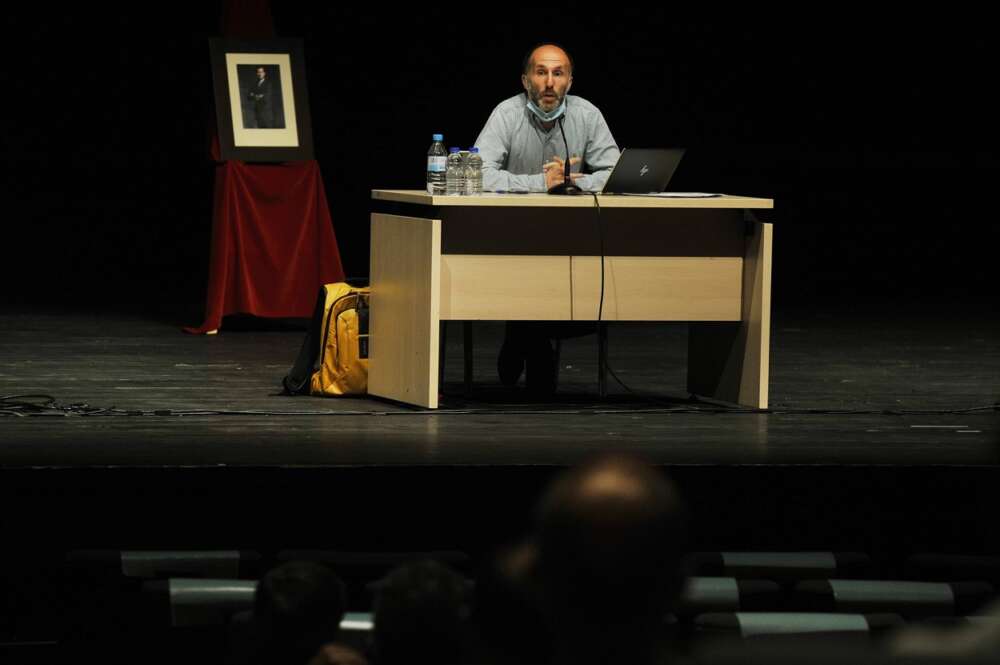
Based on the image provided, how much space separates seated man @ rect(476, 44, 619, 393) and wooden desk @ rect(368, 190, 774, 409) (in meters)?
0.27

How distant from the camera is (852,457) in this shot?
3.53 m

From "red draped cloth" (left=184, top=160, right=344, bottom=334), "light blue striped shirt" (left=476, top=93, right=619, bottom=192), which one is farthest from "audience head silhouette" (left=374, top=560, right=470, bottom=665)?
"red draped cloth" (left=184, top=160, right=344, bottom=334)

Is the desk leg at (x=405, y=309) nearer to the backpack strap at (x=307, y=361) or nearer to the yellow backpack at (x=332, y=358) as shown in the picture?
the yellow backpack at (x=332, y=358)

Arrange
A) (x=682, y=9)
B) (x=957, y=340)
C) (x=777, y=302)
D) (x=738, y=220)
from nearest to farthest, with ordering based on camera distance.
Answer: (x=738, y=220)
(x=957, y=340)
(x=777, y=302)
(x=682, y=9)

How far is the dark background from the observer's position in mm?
9203

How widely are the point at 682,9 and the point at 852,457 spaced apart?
20.2ft

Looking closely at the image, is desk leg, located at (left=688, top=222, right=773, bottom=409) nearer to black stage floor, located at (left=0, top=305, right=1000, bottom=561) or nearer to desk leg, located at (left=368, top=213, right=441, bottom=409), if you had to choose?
black stage floor, located at (left=0, top=305, right=1000, bottom=561)

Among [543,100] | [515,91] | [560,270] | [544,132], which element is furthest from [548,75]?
[515,91]

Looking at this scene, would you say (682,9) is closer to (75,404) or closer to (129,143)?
(129,143)

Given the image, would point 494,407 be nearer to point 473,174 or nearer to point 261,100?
point 473,174

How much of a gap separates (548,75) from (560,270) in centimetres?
71

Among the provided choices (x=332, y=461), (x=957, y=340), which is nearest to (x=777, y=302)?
(x=957, y=340)

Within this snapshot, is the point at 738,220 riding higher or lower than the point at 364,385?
higher

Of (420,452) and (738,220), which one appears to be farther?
(738,220)
